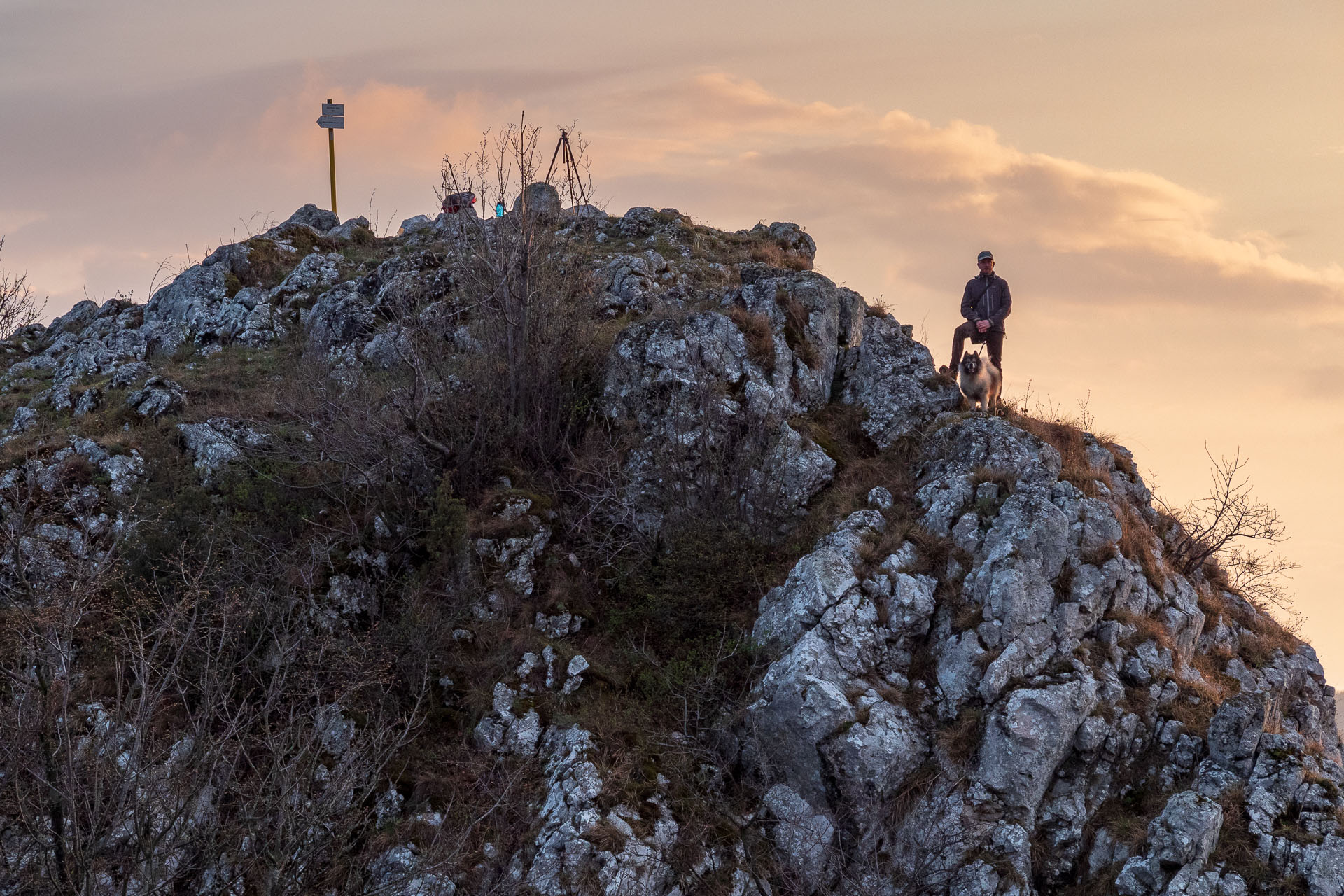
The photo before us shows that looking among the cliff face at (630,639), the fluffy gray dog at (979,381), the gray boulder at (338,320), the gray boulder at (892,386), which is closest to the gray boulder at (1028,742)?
the cliff face at (630,639)

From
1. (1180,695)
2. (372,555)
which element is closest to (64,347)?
(372,555)

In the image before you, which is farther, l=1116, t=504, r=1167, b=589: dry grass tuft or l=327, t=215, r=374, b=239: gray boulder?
l=327, t=215, r=374, b=239: gray boulder

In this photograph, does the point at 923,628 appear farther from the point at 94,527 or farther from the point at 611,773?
the point at 94,527

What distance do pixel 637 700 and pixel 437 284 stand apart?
1532 centimetres

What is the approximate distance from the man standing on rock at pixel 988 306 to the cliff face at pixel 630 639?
53.4 inches

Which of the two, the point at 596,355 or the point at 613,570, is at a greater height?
the point at 596,355

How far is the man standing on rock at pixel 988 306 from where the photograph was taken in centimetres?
1858

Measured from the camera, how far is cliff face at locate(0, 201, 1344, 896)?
1195 centimetres

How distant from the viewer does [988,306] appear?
61.1ft

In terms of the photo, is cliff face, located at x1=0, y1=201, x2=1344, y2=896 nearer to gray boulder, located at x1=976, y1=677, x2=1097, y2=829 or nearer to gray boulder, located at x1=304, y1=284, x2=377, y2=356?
gray boulder, located at x1=976, y1=677, x2=1097, y2=829

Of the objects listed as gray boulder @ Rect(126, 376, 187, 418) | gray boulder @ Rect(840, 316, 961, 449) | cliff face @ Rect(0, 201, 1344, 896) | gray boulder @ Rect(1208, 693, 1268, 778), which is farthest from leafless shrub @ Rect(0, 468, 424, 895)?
gray boulder @ Rect(1208, 693, 1268, 778)

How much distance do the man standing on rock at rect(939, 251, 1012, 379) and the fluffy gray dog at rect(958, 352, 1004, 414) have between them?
0.85m

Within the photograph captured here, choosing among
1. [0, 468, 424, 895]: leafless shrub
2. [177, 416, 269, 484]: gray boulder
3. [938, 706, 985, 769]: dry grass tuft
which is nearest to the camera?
[0, 468, 424, 895]: leafless shrub

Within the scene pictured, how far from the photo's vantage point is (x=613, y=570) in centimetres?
1677
